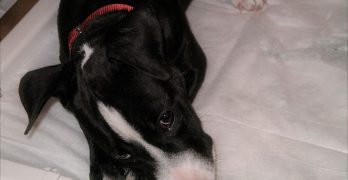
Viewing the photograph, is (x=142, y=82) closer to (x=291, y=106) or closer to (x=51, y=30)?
(x=291, y=106)

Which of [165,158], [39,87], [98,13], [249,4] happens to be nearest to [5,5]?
[98,13]

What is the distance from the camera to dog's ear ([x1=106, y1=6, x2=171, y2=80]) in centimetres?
152

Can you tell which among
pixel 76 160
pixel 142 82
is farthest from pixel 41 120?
pixel 142 82

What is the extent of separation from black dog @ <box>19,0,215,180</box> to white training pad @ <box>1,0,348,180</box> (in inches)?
11.5

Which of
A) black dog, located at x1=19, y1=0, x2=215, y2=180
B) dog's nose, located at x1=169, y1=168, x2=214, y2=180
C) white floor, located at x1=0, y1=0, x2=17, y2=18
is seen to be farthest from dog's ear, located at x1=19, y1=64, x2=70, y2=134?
white floor, located at x1=0, y1=0, x2=17, y2=18

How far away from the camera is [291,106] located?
2.12 meters

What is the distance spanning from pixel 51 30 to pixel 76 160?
0.91m

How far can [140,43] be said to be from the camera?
→ 1572mm

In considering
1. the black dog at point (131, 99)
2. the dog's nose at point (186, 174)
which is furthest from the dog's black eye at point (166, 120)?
the dog's nose at point (186, 174)

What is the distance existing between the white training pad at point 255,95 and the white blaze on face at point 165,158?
33 cm

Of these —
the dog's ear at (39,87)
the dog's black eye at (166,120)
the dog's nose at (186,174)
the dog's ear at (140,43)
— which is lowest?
the dog's nose at (186,174)

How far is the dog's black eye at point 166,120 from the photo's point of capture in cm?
163

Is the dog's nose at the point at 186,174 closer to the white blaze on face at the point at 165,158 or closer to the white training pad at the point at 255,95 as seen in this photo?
the white blaze on face at the point at 165,158

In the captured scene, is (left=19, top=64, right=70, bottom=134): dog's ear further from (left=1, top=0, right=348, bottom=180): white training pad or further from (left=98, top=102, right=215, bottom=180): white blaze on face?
(left=1, top=0, right=348, bottom=180): white training pad
